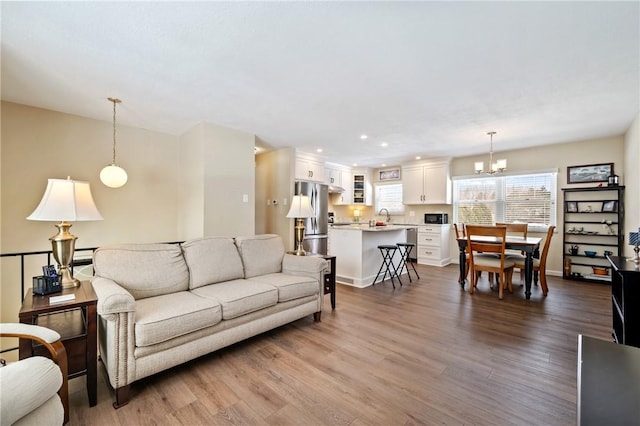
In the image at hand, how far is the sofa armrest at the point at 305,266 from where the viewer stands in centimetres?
299

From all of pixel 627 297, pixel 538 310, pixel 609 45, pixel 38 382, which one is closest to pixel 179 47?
pixel 38 382

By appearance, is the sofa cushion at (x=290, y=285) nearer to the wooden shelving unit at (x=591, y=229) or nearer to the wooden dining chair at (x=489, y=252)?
the wooden dining chair at (x=489, y=252)

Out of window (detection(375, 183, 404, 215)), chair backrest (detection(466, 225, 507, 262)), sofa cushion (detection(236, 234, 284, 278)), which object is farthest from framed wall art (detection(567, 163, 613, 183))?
sofa cushion (detection(236, 234, 284, 278))

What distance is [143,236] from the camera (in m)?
4.35

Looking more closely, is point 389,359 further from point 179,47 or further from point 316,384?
point 179,47

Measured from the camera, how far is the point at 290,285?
267 centimetres

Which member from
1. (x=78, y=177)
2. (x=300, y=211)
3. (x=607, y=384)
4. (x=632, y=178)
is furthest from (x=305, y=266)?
(x=632, y=178)

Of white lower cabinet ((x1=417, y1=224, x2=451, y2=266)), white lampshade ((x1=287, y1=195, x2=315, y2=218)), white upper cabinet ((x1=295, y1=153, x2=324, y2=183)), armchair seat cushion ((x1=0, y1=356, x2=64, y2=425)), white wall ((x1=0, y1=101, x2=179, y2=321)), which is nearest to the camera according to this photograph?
armchair seat cushion ((x1=0, y1=356, x2=64, y2=425))

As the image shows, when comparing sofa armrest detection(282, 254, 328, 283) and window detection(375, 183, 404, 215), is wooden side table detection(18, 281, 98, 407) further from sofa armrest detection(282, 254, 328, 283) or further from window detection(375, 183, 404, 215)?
window detection(375, 183, 404, 215)

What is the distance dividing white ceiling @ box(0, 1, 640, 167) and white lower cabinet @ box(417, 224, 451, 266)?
273cm

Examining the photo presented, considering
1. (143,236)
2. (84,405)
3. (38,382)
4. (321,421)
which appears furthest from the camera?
(143,236)

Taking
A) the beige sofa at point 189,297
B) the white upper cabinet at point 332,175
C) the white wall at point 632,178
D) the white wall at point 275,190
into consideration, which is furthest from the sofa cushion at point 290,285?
the white wall at point 632,178

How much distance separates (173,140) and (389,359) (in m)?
4.60

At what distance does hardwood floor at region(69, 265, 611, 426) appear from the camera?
5.25ft
